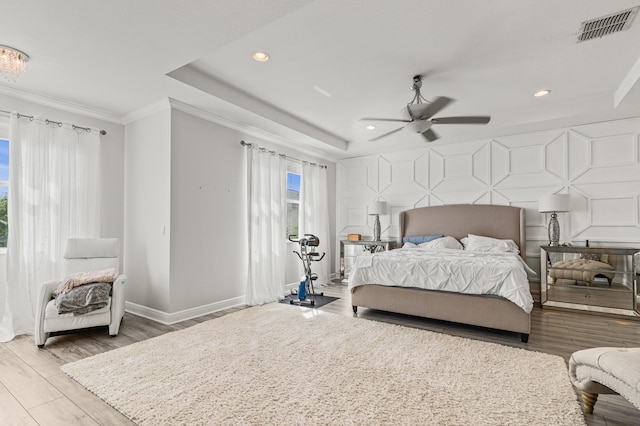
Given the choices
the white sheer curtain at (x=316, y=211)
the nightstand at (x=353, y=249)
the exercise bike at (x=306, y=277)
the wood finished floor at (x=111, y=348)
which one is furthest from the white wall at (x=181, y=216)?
the nightstand at (x=353, y=249)

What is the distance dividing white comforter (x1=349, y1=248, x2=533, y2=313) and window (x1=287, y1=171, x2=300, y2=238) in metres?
1.96

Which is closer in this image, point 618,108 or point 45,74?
point 45,74

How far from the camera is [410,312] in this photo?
4023mm

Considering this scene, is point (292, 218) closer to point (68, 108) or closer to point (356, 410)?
point (68, 108)

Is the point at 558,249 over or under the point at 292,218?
under

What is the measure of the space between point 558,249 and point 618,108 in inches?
79.7

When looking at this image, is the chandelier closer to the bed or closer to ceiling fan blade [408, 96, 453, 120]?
ceiling fan blade [408, 96, 453, 120]

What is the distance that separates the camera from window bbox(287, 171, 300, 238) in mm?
6023

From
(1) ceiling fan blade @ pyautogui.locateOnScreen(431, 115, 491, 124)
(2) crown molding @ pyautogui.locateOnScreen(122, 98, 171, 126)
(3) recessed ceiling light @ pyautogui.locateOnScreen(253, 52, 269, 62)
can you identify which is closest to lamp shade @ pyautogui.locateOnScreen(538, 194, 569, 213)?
(1) ceiling fan blade @ pyautogui.locateOnScreen(431, 115, 491, 124)

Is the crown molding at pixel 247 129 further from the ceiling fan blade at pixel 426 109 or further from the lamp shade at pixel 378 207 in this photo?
the ceiling fan blade at pixel 426 109

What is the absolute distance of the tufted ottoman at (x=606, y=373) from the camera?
1.69 metres

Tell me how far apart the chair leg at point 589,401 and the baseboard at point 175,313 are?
12.9 ft

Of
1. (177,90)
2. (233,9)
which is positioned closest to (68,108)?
(177,90)

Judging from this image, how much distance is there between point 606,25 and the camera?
2.66 metres
